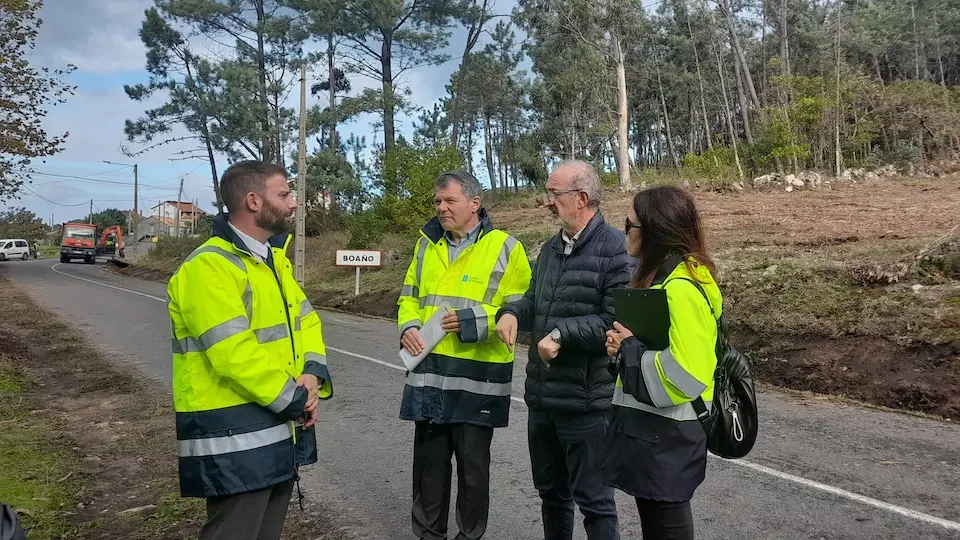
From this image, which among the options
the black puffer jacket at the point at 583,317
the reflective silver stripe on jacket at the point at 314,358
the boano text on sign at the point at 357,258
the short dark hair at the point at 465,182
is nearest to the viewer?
the reflective silver stripe on jacket at the point at 314,358

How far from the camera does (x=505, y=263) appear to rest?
3326mm

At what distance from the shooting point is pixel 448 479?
10.8 ft

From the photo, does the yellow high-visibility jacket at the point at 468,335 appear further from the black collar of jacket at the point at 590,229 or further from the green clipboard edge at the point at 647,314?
the green clipboard edge at the point at 647,314

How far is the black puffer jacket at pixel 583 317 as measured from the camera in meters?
2.94

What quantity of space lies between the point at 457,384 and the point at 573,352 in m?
0.58

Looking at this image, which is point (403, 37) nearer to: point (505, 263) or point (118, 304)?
point (118, 304)

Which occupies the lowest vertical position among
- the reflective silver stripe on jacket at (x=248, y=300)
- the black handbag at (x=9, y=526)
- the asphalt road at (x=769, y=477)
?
the asphalt road at (x=769, y=477)

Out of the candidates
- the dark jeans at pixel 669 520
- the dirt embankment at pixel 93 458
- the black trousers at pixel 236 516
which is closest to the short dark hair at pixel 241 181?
the black trousers at pixel 236 516

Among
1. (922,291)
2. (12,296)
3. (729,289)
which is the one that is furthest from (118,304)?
(922,291)

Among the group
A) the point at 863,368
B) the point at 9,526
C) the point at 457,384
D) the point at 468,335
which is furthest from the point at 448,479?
the point at 863,368

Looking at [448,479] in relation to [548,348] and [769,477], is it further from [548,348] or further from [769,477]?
[769,477]

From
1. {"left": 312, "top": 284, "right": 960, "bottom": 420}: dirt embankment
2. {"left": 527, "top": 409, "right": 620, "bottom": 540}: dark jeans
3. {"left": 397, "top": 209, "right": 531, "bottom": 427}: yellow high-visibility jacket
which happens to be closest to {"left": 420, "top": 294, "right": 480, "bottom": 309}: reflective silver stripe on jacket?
{"left": 397, "top": 209, "right": 531, "bottom": 427}: yellow high-visibility jacket

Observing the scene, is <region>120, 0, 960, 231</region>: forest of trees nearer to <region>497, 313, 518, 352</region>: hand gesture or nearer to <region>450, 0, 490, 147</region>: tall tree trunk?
<region>450, 0, 490, 147</region>: tall tree trunk

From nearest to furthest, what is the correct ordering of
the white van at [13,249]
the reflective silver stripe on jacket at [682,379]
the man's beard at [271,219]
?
the reflective silver stripe on jacket at [682,379]
the man's beard at [271,219]
the white van at [13,249]
